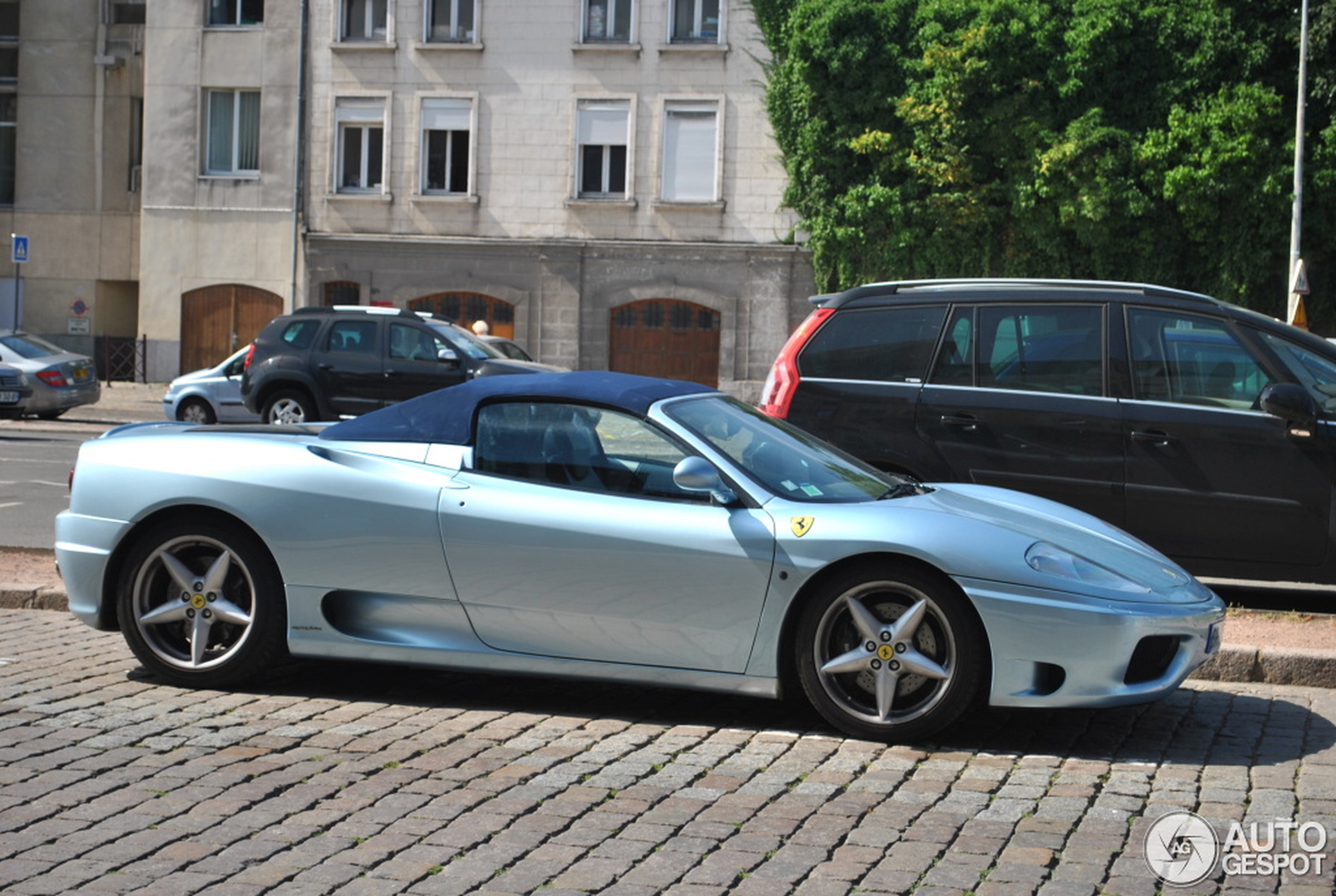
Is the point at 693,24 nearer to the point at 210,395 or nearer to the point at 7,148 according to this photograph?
the point at 210,395

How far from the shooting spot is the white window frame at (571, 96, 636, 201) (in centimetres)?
3322

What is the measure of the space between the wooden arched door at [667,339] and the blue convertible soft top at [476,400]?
86.9 feet

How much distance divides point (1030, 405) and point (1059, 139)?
2154cm

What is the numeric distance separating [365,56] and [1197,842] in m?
31.6

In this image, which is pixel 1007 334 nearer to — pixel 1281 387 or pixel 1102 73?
pixel 1281 387

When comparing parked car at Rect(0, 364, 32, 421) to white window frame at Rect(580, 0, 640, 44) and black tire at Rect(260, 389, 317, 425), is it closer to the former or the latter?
black tire at Rect(260, 389, 317, 425)

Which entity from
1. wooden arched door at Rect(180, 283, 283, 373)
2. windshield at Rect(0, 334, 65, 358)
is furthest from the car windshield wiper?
wooden arched door at Rect(180, 283, 283, 373)

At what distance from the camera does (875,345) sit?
31.7 ft

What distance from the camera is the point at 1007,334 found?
9422 millimetres

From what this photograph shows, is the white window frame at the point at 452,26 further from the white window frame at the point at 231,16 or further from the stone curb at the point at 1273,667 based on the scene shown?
the stone curb at the point at 1273,667

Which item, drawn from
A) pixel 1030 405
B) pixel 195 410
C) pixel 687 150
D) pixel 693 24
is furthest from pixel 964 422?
pixel 693 24

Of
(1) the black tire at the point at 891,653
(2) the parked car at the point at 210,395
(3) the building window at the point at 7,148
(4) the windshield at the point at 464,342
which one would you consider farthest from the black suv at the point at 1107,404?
(3) the building window at the point at 7,148

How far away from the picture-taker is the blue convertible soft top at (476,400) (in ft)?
21.7

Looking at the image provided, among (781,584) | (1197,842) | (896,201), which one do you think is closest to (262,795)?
(781,584)
